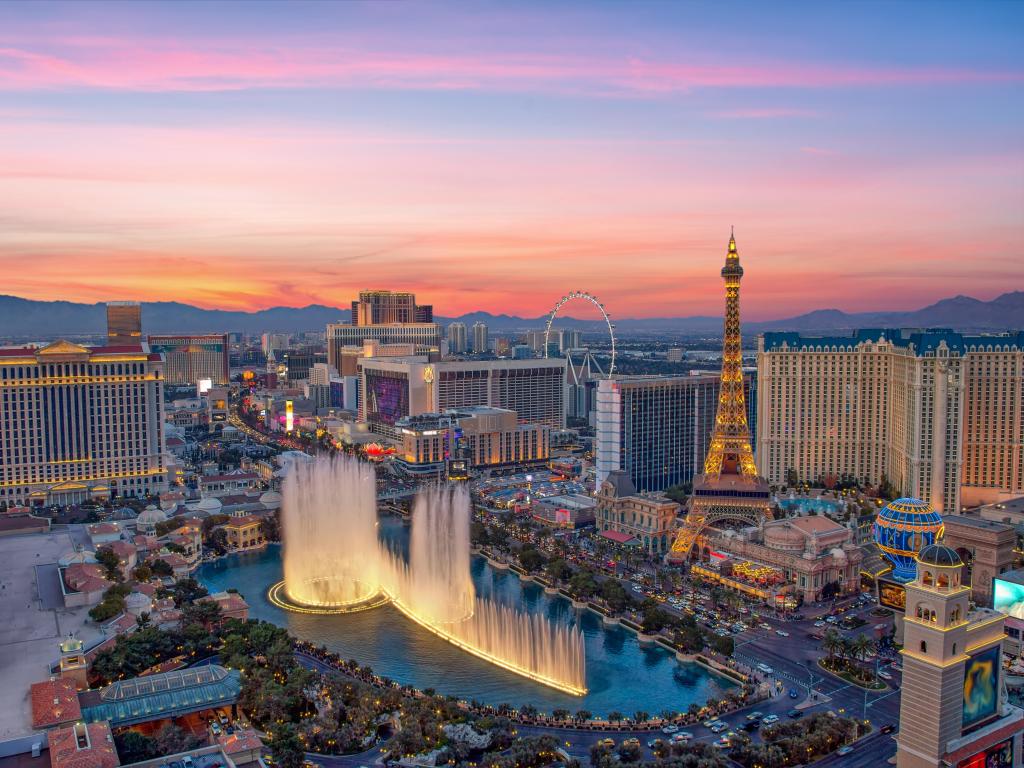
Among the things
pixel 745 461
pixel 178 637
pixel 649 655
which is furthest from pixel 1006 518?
pixel 178 637

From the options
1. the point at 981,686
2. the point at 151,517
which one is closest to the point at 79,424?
the point at 151,517

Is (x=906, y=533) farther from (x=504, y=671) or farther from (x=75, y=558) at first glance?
(x=75, y=558)

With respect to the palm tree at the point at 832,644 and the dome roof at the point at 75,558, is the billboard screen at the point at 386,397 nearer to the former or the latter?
the dome roof at the point at 75,558

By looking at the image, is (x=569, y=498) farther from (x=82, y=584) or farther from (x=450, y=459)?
(x=82, y=584)

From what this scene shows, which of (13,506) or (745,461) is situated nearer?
(745,461)

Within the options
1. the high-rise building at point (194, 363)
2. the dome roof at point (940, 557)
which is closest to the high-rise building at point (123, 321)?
the high-rise building at point (194, 363)

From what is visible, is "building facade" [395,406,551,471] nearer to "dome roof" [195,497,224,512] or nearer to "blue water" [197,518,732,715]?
"dome roof" [195,497,224,512]
